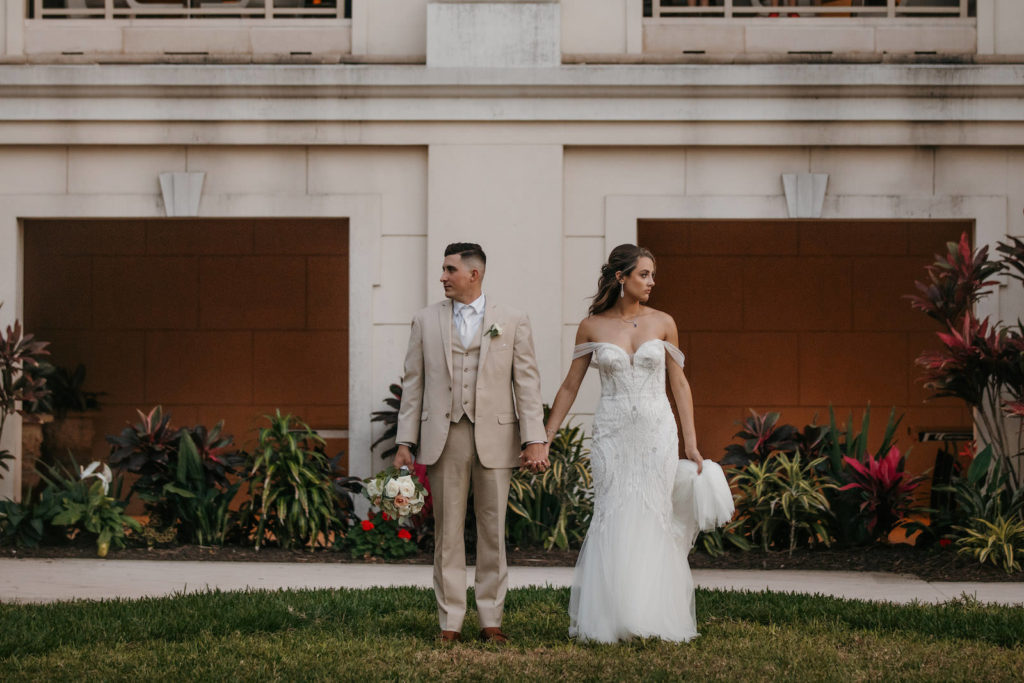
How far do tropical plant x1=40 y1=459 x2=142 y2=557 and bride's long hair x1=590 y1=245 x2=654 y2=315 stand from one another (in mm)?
5094

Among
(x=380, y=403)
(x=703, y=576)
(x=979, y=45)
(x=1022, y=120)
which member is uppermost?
(x=979, y=45)

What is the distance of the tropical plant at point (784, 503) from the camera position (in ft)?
30.8

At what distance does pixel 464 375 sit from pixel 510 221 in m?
4.30

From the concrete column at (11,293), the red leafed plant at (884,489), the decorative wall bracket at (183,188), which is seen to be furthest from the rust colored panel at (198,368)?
the red leafed plant at (884,489)

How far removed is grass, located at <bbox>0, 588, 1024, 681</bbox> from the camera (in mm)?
5594

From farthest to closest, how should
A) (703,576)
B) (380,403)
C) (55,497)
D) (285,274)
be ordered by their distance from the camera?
(285,274)
(380,403)
(55,497)
(703,576)

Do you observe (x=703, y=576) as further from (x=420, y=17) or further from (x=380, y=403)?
(x=420, y=17)

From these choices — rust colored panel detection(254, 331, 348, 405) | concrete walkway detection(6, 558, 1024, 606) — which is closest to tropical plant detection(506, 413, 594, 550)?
concrete walkway detection(6, 558, 1024, 606)

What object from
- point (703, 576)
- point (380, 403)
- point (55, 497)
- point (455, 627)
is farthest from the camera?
point (380, 403)

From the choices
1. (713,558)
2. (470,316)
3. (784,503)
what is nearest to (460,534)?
(470,316)

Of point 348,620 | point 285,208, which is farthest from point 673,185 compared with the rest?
point 348,620

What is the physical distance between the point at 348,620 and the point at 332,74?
5.44 m

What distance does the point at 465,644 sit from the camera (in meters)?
6.16

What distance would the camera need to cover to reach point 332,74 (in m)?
10.3
